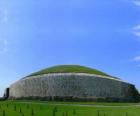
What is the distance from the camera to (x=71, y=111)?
2099 inches

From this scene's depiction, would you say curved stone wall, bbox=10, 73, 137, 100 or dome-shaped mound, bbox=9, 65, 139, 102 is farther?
curved stone wall, bbox=10, 73, 137, 100

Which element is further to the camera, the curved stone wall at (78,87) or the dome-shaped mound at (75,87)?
the curved stone wall at (78,87)

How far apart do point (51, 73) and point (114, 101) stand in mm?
15323

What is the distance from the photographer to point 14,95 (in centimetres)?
9269

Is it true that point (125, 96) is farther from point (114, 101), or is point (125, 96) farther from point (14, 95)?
point (14, 95)

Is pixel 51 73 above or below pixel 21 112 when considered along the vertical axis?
above

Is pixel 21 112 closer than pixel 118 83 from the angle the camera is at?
Yes

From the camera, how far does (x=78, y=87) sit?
81688mm

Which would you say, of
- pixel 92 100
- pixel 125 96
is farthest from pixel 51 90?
pixel 125 96

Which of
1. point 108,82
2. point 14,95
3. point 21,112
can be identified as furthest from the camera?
point 14,95

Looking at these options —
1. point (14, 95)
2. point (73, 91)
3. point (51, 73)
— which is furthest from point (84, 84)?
point (14, 95)

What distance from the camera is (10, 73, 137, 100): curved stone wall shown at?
8119 cm

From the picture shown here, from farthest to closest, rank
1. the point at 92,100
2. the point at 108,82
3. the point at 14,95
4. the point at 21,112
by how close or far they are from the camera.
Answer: the point at 14,95 < the point at 108,82 < the point at 92,100 < the point at 21,112

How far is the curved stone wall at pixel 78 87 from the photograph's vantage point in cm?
8119
